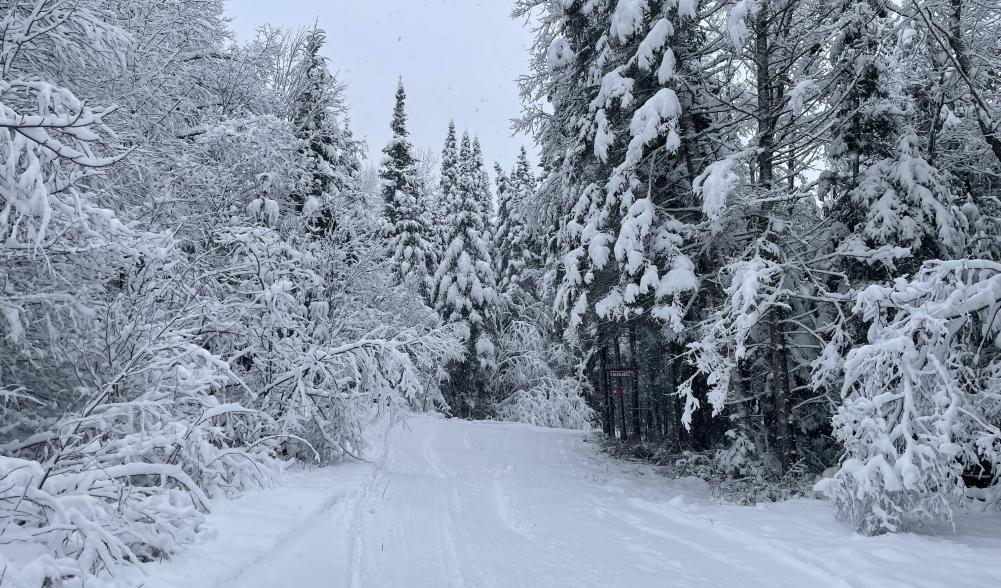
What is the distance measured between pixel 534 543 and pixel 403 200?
27486mm

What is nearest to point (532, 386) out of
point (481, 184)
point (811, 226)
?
point (481, 184)

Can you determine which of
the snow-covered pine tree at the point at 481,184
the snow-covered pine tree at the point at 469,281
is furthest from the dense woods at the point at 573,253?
the snow-covered pine tree at the point at 481,184

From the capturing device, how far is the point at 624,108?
12156 mm

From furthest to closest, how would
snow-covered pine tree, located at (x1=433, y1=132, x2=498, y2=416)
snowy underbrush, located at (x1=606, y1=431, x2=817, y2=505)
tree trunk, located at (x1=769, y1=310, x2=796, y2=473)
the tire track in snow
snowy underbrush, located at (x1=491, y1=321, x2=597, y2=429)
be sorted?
snowy underbrush, located at (x1=491, y1=321, x2=597, y2=429) → snow-covered pine tree, located at (x1=433, y1=132, x2=498, y2=416) → tree trunk, located at (x1=769, y1=310, x2=796, y2=473) → snowy underbrush, located at (x1=606, y1=431, x2=817, y2=505) → the tire track in snow

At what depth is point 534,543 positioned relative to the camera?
6.75 m

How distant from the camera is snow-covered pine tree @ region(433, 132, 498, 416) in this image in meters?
30.1

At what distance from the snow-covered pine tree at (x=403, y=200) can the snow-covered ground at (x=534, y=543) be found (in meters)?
22.8

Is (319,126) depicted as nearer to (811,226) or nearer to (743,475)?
(811,226)

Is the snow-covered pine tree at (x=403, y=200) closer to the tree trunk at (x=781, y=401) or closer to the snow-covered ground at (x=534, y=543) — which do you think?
the snow-covered ground at (x=534, y=543)

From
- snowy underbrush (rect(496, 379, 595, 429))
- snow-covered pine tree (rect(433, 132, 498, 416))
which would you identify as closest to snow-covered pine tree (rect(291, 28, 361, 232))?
snow-covered pine tree (rect(433, 132, 498, 416))

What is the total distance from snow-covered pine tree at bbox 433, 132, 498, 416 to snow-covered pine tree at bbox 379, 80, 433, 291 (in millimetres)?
2105

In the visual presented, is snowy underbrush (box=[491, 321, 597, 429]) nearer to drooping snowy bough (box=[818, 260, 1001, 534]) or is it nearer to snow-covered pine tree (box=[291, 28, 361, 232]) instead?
snow-covered pine tree (box=[291, 28, 361, 232])

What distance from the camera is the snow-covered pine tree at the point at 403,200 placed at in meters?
32.5

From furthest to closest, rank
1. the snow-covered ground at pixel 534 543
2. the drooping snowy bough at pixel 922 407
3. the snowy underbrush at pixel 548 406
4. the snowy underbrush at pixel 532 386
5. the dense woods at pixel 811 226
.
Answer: the snowy underbrush at pixel 532 386
the snowy underbrush at pixel 548 406
the dense woods at pixel 811 226
the drooping snowy bough at pixel 922 407
the snow-covered ground at pixel 534 543
